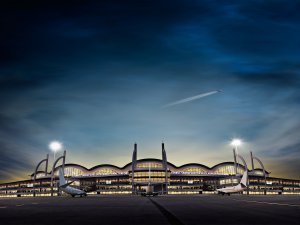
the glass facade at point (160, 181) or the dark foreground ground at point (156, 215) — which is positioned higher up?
the dark foreground ground at point (156, 215)

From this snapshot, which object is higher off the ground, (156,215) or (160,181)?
(156,215)

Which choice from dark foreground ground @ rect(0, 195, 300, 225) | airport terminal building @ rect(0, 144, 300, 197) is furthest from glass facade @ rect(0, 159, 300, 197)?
dark foreground ground @ rect(0, 195, 300, 225)

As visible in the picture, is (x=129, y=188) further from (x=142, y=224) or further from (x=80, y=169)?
(x=142, y=224)

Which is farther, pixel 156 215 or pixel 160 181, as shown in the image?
pixel 160 181

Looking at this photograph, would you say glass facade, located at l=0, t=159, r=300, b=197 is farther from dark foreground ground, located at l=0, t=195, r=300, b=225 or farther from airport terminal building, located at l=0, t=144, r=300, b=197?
dark foreground ground, located at l=0, t=195, r=300, b=225

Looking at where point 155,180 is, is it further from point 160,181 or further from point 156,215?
point 156,215

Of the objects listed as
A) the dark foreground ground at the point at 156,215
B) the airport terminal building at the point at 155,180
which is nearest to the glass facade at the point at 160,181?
the airport terminal building at the point at 155,180

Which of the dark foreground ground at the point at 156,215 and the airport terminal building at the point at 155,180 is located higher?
the dark foreground ground at the point at 156,215

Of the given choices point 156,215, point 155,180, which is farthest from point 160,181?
point 156,215

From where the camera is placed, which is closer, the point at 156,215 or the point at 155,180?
the point at 156,215

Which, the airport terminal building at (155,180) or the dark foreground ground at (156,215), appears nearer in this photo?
the dark foreground ground at (156,215)

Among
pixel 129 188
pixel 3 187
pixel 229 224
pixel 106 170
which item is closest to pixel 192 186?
pixel 129 188

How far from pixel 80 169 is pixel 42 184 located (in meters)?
28.0

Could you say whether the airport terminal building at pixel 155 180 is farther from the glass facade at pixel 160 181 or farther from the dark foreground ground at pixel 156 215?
the dark foreground ground at pixel 156 215
